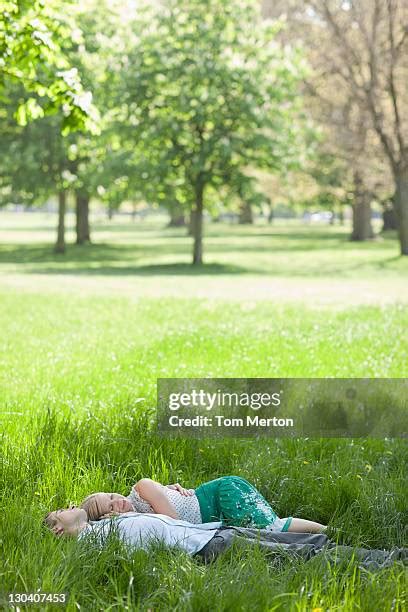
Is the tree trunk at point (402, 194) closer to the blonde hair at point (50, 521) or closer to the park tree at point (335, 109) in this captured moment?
the park tree at point (335, 109)

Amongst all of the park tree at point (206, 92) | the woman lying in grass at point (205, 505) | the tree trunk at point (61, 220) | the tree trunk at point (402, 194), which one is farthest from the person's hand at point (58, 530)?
the tree trunk at point (61, 220)

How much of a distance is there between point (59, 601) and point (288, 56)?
2825cm

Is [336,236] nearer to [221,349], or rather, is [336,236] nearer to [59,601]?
[221,349]

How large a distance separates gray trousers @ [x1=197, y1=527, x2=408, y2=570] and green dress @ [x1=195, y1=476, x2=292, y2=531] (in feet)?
0.55

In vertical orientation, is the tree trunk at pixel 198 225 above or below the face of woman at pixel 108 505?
above

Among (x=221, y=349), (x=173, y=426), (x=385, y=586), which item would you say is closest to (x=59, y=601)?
(x=385, y=586)

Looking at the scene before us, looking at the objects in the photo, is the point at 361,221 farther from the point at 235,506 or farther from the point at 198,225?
the point at 235,506

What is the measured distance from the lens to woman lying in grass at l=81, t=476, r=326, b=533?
4770 millimetres

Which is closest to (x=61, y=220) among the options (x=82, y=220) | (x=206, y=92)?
(x=82, y=220)

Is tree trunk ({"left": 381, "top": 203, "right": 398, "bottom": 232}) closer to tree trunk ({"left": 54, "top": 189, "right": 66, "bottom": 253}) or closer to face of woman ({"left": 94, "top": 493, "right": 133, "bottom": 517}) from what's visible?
tree trunk ({"left": 54, "top": 189, "right": 66, "bottom": 253})

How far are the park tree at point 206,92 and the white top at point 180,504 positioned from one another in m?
23.8

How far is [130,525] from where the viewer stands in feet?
14.8

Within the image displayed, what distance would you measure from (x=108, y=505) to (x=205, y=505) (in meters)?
0.57

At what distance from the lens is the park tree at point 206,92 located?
28.4m
